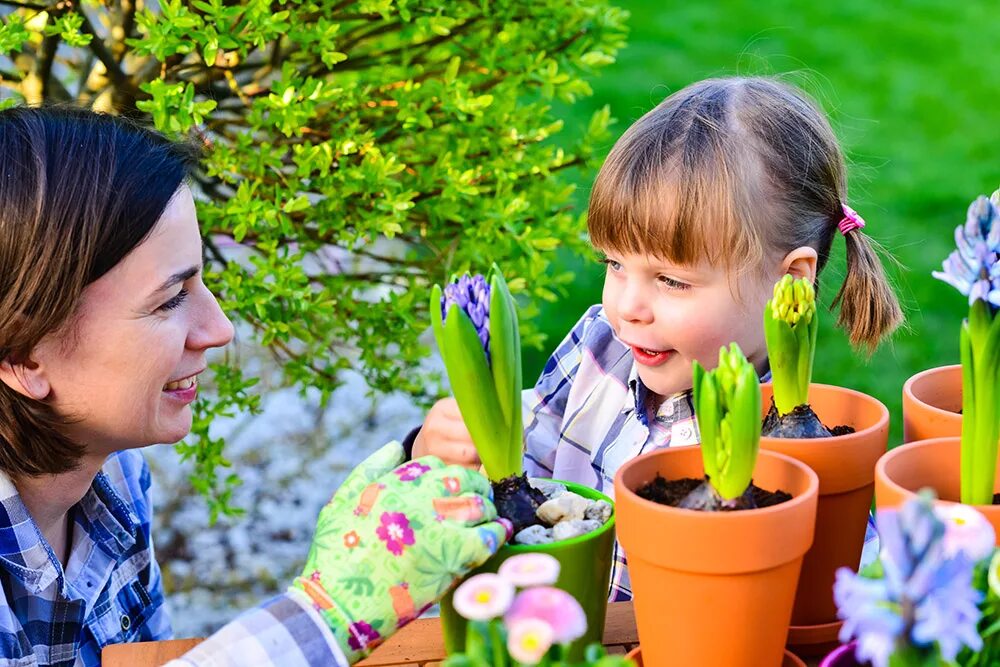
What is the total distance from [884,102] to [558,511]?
4239 millimetres

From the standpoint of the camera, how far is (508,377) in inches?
43.7

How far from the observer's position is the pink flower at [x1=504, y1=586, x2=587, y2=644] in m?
0.74

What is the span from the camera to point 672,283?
1.51 m

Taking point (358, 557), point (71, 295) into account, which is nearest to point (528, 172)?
point (71, 295)

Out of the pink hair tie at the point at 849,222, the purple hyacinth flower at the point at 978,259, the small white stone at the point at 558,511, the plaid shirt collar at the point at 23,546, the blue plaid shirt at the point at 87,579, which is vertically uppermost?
the purple hyacinth flower at the point at 978,259

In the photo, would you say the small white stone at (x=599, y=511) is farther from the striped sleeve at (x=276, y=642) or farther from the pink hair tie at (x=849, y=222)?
the pink hair tie at (x=849, y=222)

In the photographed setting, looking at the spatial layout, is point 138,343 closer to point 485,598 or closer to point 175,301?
point 175,301

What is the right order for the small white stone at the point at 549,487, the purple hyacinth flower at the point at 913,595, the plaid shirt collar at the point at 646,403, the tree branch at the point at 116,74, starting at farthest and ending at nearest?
the tree branch at the point at 116,74
the plaid shirt collar at the point at 646,403
the small white stone at the point at 549,487
the purple hyacinth flower at the point at 913,595

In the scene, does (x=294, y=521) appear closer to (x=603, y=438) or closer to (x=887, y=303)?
(x=603, y=438)

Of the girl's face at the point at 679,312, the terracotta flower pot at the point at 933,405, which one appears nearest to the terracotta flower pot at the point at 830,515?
the terracotta flower pot at the point at 933,405

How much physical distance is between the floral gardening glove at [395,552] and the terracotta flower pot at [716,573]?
0.14 m

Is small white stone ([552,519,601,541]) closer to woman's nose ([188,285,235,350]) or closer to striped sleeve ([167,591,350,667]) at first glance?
striped sleeve ([167,591,350,667])

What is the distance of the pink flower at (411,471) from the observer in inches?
41.3

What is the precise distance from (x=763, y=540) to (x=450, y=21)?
4.86ft
